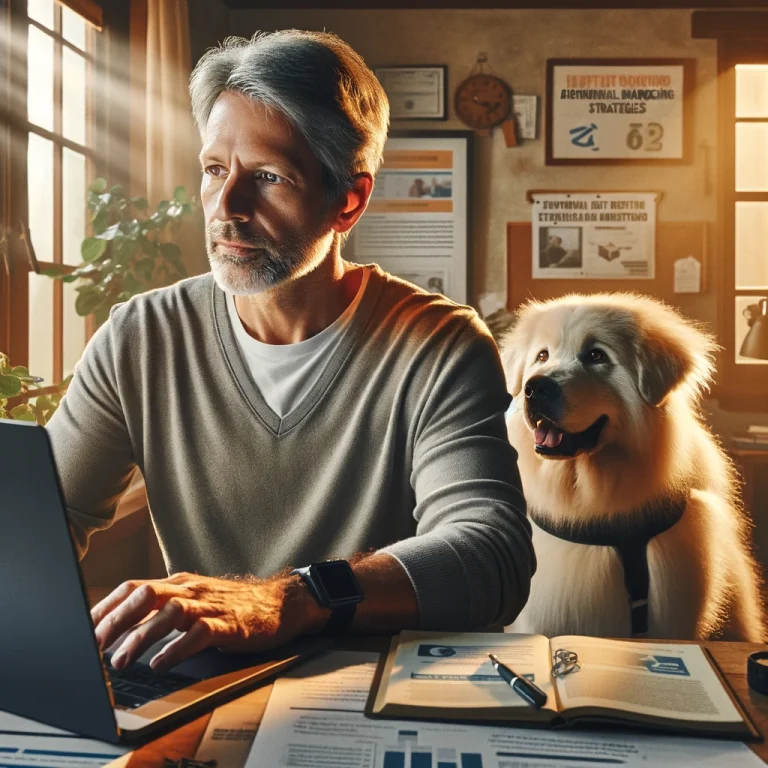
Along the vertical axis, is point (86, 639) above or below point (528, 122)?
below

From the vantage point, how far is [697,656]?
2.63ft

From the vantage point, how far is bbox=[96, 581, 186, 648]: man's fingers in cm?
72

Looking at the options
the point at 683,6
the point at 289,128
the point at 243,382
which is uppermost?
the point at 683,6

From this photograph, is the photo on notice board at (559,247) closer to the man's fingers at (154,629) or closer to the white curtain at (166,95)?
the white curtain at (166,95)

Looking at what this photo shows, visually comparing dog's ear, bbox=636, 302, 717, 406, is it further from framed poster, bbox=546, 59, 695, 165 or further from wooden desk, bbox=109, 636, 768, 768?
framed poster, bbox=546, 59, 695, 165

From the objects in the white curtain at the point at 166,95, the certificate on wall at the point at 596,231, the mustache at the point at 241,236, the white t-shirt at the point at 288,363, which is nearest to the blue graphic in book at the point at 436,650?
the white t-shirt at the point at 288,363

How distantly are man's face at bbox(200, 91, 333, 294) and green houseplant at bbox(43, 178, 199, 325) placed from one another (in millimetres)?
1295

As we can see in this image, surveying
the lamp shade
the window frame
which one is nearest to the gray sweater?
the window frame

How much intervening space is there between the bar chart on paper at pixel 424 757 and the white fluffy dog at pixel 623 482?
42.1 inches

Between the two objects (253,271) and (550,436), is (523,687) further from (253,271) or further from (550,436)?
(550,436)

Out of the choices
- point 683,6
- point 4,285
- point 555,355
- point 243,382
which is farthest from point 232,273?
point 683,6

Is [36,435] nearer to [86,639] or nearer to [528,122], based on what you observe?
[86,639]

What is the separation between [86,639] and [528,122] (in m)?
3.70

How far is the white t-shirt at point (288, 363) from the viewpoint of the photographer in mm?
1275
